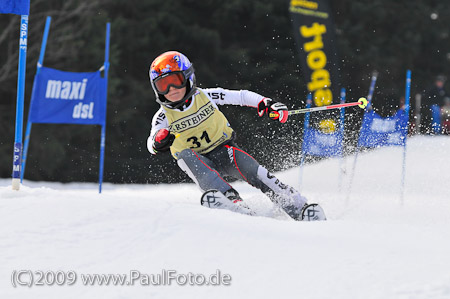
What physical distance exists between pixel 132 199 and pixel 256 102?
1.57 metres

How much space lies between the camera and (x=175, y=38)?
16906 mm

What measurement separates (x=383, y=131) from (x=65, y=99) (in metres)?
3.81

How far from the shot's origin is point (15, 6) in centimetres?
443

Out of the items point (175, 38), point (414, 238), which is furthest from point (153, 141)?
point (175, 38)

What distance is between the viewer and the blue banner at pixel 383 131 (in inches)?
A: 294

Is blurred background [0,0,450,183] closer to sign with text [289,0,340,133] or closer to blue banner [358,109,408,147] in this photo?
sign with text [289,0,340,133]

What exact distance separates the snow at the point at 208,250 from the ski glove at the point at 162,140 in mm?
808

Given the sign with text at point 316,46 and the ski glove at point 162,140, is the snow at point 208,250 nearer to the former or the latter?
the ski glove at point 162,140

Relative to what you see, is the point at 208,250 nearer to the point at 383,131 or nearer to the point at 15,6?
the point at 15,6

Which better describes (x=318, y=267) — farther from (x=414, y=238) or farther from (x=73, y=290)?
(x=73, y=290)

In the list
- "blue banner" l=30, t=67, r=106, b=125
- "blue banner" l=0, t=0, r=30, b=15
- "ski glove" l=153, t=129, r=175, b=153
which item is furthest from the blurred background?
"blue banner" l=0, t=0, r=30, b=15

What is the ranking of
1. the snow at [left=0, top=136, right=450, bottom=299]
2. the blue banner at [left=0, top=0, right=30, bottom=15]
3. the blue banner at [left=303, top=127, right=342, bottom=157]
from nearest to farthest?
the snow at [left=0, top=136, right=450, bottom=299]
the blue banner at [left=0, top=0, right=30, bottom=15]
the blue banner at [left=303, top=127, right=342, bottom=157]

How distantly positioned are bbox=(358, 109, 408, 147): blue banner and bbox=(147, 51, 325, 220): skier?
287cm

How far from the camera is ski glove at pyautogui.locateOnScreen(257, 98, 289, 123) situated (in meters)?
4.73
